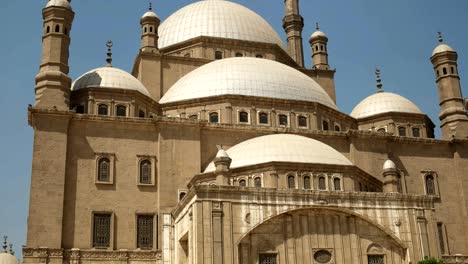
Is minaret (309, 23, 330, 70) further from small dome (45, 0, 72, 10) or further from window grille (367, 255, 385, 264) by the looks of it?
window grille (367, 255, 385, 264)

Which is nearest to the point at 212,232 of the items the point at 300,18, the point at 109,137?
the point at 109,137

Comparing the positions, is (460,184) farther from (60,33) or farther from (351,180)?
(60,33)

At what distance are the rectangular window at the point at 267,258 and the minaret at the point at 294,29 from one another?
19.8m

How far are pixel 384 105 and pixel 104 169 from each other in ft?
54.9

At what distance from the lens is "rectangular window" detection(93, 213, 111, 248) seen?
76.4ft

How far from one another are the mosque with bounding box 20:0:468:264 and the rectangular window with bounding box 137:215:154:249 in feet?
0.13

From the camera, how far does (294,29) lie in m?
37.8

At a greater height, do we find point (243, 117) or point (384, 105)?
point (384, 105)

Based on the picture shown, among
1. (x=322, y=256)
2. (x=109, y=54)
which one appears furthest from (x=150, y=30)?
(x=322, y=256)

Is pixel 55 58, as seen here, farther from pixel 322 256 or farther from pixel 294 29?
pixel 294 29

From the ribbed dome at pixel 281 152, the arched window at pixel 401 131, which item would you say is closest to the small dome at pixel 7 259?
the ribbed dome at pixel 281 152

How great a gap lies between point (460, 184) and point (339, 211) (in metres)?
11.3

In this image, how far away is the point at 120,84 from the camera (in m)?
27.8

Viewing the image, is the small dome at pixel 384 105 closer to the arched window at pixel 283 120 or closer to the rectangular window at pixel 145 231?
the arched window at pixel 283 120
